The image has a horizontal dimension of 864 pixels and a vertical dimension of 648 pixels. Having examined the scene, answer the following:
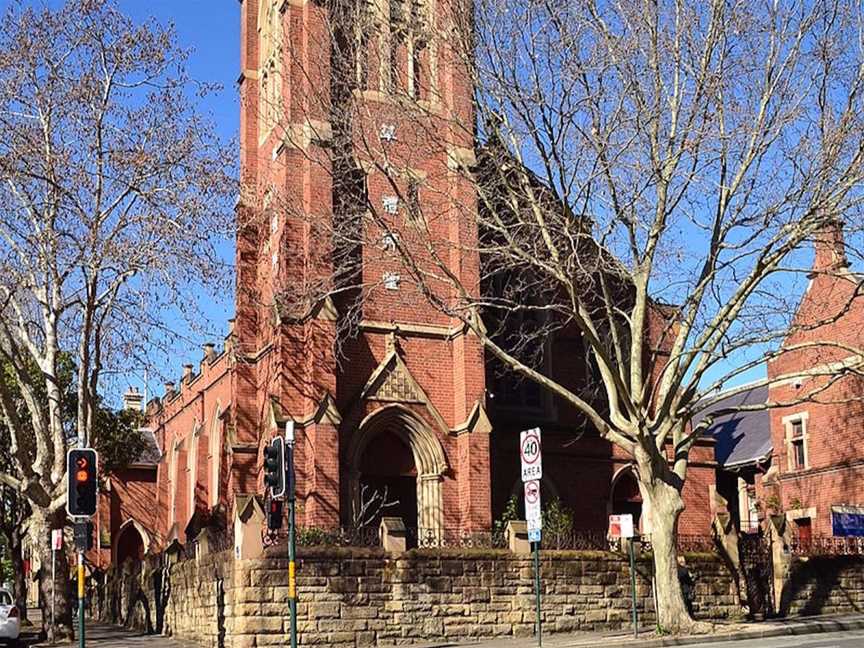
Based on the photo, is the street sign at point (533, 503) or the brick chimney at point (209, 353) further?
the brick chimney at point (209, 353)

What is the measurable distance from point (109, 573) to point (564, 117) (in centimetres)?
2839

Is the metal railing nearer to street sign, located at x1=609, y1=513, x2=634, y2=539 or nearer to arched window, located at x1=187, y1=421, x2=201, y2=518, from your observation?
street sign, located at x1=609, y1=513, x2=634, y2=539

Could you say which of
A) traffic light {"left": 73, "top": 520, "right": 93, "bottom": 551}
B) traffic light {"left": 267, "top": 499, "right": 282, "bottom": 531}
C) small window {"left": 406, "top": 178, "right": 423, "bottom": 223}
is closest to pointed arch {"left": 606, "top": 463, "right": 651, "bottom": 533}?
small window {"left": 406, "top": 178, "right": 423, "bottom": 223}

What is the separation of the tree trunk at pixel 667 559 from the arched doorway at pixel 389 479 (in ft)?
31.7

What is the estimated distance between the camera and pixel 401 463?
3091 cm

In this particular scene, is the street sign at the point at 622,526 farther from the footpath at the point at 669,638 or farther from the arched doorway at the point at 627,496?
the arched doorway at the point at 627,496

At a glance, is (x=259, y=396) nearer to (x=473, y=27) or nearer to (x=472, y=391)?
(x=472, y=391)

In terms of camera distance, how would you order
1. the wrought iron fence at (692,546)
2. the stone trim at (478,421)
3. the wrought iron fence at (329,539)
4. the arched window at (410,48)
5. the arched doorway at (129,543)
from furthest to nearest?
the arched doorway at (129,543) < the stone trim at (478,421) < the wrought iron fence at (692,546) < the wrought iron fence at (329,539) < the arched window at (410,48)

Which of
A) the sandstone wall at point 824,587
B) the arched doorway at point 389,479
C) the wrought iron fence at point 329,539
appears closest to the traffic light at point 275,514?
the wrought iron fence at point 329,539

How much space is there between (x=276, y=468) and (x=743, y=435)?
32359 mm

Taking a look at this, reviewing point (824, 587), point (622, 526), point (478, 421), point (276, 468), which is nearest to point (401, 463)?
point (478, 421)

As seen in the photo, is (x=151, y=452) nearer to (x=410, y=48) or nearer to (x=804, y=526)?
(x=804, y=526)

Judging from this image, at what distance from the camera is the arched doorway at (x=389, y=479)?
30.5 metres

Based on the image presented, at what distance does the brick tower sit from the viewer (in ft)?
92.1
